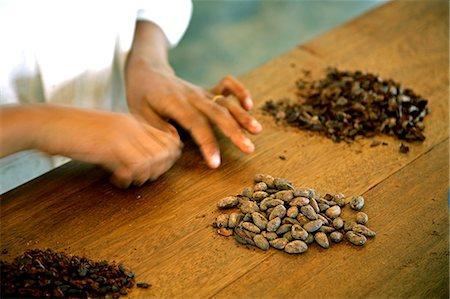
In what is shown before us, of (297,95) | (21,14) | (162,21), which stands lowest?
(297,95)

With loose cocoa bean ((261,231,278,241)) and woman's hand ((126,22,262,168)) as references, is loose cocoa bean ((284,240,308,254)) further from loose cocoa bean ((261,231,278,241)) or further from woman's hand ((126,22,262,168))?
woman's hand ((126,22,262,168))

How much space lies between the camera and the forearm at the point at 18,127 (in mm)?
1124

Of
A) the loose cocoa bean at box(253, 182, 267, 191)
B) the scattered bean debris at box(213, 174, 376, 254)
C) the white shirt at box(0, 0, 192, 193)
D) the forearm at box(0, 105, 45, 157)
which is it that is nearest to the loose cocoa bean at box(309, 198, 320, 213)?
the scattered bean debris at box(213, 174, 376, 254)

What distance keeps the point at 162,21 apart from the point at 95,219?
2.20 ft

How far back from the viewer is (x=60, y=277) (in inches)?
40.8

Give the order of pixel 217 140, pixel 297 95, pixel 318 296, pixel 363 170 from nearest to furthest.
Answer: pixel 318 296, pixel 363 170, pixel 217 140, pixel 297 95

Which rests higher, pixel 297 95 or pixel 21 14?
pixel 21 14

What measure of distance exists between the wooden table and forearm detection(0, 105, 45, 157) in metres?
0.14

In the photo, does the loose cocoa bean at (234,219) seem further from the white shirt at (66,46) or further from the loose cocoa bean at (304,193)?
the white shirt at (66,46)

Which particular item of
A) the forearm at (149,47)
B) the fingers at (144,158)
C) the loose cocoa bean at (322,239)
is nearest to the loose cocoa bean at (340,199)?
the loose cocoa bean at (322,239)

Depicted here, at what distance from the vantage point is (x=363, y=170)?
1334 millimetres

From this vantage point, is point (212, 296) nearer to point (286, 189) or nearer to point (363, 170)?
point (286, 189)

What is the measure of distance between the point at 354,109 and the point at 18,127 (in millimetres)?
781

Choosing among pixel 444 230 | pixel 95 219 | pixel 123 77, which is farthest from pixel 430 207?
pixel 123 77
